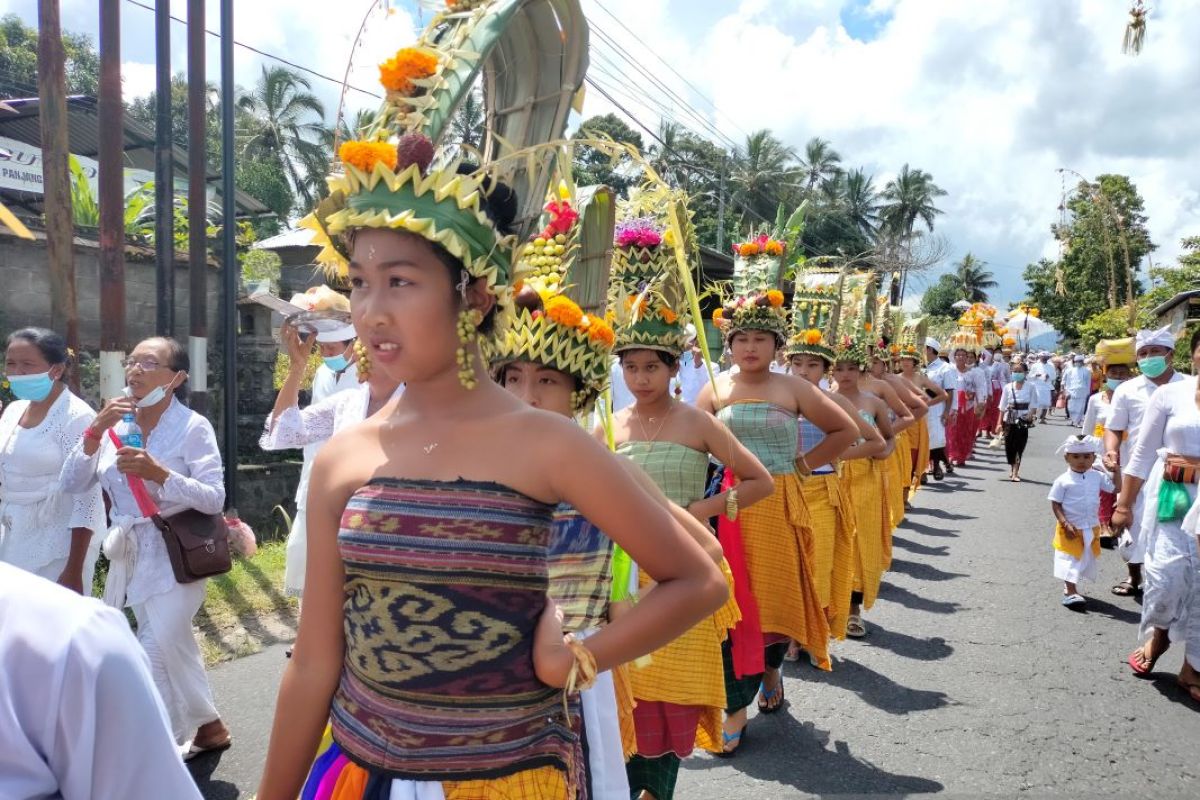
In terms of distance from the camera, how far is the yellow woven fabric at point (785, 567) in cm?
485

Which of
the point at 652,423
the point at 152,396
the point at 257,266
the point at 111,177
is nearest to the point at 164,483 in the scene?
the point at 152,396

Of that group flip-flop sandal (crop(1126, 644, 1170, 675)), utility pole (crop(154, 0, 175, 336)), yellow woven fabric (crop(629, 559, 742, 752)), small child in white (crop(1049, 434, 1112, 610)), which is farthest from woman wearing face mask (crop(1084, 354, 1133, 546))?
utility pole (crop(154, 0, 175, 336))

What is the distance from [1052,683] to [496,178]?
502 centimetres

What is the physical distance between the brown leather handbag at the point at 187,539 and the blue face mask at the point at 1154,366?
21.2 feet

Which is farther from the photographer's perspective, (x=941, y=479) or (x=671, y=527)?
(x=941, y=479)

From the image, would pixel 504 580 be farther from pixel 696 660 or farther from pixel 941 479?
pixel 941 479

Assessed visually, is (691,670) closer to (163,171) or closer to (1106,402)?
(163,171)

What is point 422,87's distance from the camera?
1981 mm

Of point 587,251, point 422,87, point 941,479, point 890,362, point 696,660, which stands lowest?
point 941,479

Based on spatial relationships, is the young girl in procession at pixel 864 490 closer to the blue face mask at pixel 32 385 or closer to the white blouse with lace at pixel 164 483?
the white blouse with lace at pixel 164 483

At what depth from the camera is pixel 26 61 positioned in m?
35.1

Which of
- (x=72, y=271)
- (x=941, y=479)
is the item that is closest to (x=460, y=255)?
(x=72, y=271)

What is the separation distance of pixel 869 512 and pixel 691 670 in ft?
12.1

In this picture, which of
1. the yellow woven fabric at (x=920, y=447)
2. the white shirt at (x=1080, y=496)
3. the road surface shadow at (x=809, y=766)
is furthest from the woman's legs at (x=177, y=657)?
the yellow woven fabric at (x=920, y=447)
